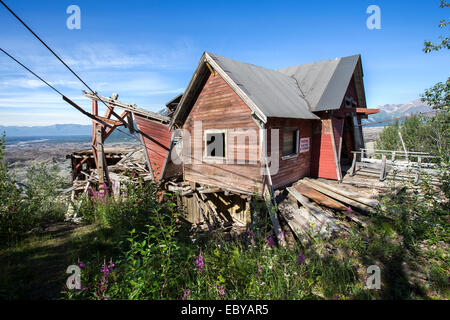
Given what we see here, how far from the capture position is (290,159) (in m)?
9.61

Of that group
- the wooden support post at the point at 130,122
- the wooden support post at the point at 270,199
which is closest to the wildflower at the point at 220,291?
the wooden support post at the point at 270,199

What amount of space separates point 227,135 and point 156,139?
533cm

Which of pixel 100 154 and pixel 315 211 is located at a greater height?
pixel 100 154

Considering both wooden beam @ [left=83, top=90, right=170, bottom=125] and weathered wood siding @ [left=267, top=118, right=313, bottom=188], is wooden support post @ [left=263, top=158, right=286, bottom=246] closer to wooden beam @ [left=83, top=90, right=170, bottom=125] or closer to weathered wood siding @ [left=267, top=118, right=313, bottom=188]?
weathered wood siding @ [left=267, top=118, right=313, bottom=188]

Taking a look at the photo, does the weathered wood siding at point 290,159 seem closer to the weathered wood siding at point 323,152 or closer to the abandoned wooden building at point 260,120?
the abandoned wooden building at point 260,120

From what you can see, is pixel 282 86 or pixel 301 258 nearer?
pixel 301 258

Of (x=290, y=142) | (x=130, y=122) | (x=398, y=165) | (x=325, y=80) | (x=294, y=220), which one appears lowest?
(x=294, y=220)

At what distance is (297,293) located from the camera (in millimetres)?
3141

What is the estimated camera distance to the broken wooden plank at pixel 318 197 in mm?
7232

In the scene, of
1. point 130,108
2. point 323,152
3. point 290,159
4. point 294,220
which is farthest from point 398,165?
point 130,108

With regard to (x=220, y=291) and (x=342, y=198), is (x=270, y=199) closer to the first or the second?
(x=342, y=198)
